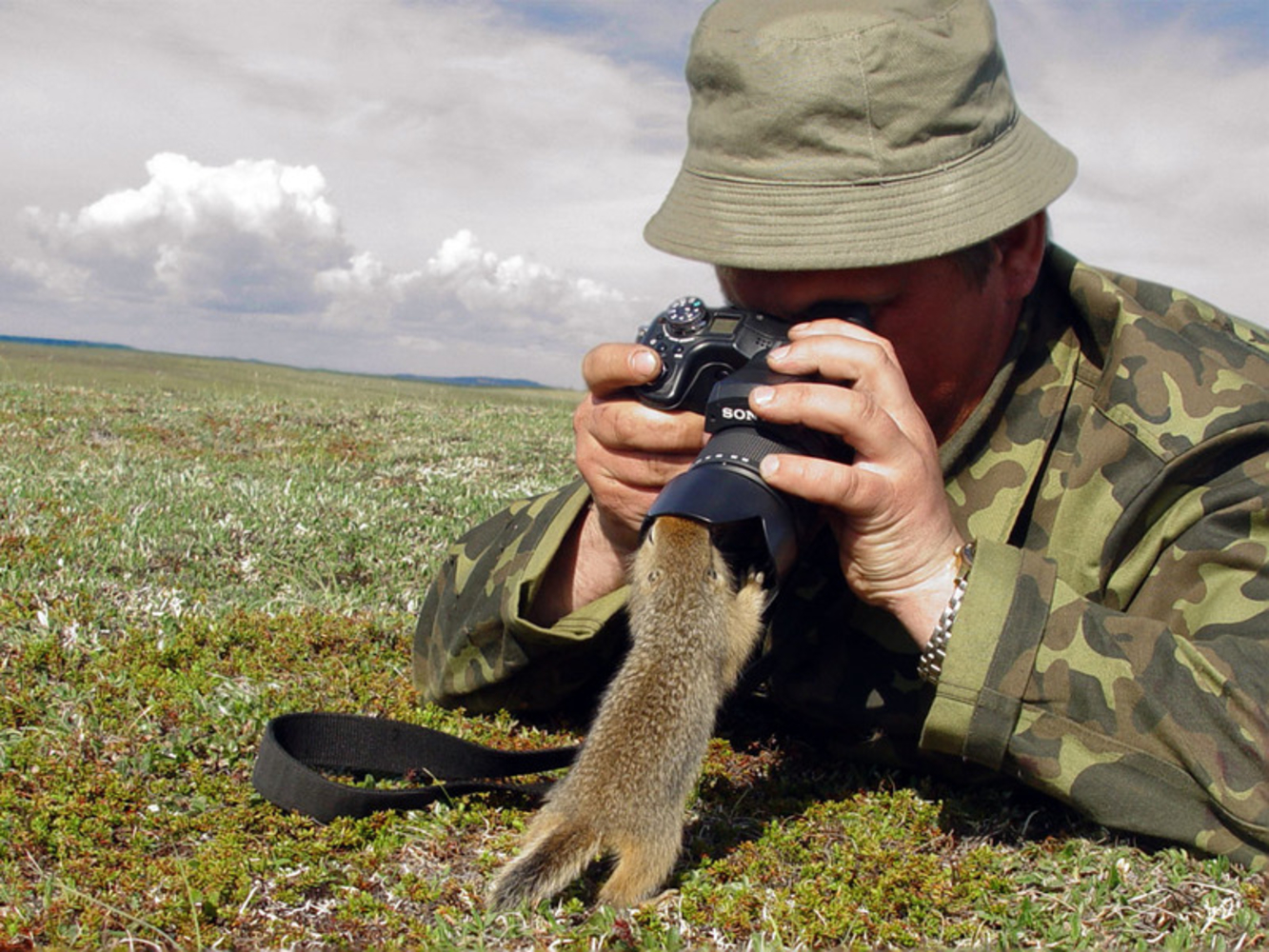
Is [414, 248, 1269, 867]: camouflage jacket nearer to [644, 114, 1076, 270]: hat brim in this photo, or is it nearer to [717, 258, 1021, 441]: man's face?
[717, 258, 1021, 441]: man's face

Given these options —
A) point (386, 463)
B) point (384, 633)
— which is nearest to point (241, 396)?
point (386, 463)

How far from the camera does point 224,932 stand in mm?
2518

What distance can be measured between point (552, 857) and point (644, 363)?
1.34 meters

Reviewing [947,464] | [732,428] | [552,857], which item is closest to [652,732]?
[552,857]

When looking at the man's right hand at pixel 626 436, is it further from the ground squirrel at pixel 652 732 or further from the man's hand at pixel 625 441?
the ground squirrel at pixel 652 732

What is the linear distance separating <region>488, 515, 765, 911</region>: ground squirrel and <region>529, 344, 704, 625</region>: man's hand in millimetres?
619

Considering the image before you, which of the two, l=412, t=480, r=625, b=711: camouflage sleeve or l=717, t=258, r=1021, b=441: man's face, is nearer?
l=717, t=258, r=1021, b=441: man's face

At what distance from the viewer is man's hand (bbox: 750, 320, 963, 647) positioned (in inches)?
96.9

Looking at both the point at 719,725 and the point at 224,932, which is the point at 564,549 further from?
the point at 224,932

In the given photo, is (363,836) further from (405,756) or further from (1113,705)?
(1113,705)

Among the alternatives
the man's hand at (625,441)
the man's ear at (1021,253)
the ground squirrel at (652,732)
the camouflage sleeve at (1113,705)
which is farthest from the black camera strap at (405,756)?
the man's ear at (1021,253)

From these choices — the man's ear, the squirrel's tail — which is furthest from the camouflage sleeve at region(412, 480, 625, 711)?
the man's ear

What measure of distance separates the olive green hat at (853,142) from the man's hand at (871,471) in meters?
Result: 0.35

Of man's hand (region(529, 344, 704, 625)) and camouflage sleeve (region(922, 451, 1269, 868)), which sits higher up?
man's hand (region(529, 344, 704, 625))
